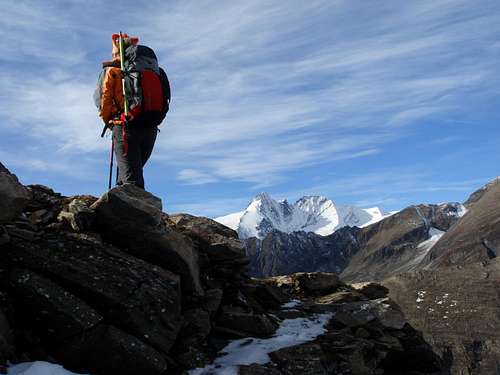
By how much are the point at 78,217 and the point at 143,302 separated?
109 inches

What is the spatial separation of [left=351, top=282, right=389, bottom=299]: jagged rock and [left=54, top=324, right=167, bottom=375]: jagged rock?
12548 millimetres

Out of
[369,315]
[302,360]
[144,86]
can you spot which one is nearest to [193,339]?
[302,360]

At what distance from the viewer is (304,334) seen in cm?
1511

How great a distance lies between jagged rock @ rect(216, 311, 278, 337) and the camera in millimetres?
14531

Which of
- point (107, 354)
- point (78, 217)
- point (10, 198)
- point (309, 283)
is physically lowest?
point (107, 354)

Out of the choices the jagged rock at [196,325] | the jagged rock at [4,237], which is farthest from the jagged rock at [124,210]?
the jagged rock at [196,325]

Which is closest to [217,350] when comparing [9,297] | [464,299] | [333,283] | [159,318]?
[159,318]

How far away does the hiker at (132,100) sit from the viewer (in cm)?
1483

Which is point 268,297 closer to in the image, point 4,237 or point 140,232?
point 140,232

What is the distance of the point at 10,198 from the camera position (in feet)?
36.8

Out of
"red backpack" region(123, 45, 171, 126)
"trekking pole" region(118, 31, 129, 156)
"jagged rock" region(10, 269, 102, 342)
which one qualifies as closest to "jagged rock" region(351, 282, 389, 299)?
"red backpack" region(123, 45, 171, 126)

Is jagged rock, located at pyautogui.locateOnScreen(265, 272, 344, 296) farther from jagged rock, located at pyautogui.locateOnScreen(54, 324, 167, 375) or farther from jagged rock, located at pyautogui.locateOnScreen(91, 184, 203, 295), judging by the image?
jagged rock, located at pyautogui.locateOnScreen(54, 324, 167, 375)

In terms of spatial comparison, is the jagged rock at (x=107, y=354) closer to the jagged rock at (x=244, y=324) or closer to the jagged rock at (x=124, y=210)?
the jagged rock at (x=124, y=210)

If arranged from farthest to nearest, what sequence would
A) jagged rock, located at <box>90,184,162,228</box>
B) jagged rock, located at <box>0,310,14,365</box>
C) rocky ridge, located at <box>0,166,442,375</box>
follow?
jagged rock, located at <box>90,184,162,228</box> → rocky ridge, located at <box>0,166,442,375</box> → jagged rock, located at <box>0,310,14,365</box>
